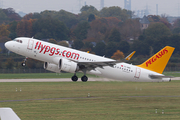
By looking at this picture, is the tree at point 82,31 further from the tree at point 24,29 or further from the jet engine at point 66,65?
the jet engine at point 66,65

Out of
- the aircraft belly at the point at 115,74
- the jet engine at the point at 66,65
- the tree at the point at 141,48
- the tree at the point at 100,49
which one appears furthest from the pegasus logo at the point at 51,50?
the tree at the point at 141,48

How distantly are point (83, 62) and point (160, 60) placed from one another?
11.3 m

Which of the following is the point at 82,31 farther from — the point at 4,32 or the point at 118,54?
the point at 118,54

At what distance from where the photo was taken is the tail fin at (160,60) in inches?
1862

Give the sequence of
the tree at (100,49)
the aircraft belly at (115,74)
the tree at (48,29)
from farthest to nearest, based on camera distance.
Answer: the tree at (48,29)
the tree at (100,49)
the aircraft belly at (115,74)

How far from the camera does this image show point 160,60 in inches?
1871

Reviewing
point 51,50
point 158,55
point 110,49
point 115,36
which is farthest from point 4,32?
point 158,55

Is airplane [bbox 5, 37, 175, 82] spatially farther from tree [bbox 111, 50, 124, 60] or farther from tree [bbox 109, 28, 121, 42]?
tree [bbox 109, 28, 121, 42]

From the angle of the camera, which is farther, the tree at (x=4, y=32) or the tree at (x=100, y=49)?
the tree at (x=4, y=32)

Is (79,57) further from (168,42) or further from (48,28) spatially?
(48,28)

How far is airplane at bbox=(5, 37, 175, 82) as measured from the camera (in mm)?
44969
